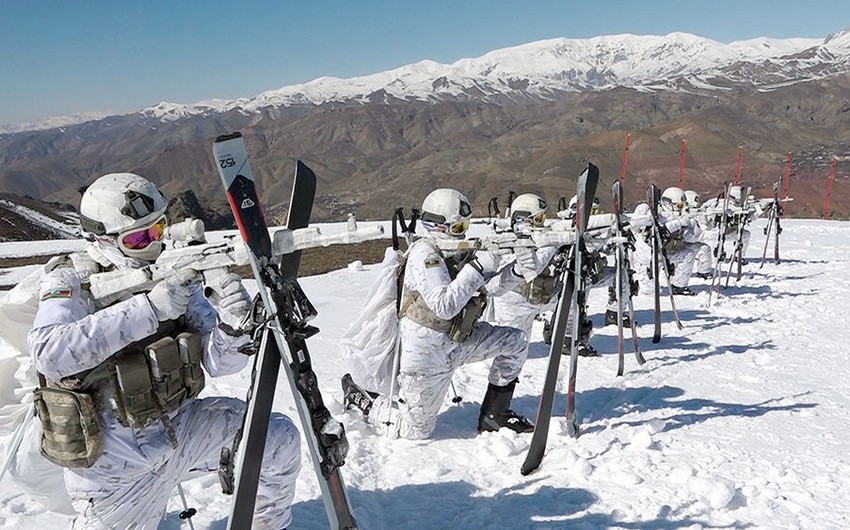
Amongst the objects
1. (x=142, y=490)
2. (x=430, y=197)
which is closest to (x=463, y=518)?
(x=142, y=490)

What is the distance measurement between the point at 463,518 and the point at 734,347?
257 inches

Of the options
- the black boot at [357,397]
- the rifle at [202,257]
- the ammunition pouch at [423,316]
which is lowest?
the black boot at [357,397]

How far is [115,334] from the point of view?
3.18 m

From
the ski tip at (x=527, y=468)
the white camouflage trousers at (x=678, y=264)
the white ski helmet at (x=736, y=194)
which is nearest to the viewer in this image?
the ski tip at (x=527, y=468)

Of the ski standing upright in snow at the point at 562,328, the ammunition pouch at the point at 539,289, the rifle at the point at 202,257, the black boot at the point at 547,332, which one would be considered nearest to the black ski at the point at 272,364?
the rifle at the point at 202,257

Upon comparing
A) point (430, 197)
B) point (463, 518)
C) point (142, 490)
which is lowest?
point (463, 518)

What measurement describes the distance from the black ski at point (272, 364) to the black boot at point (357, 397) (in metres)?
2.80

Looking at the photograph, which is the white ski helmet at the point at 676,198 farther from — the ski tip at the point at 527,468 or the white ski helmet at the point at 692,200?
the ski tip at the point at 527,468

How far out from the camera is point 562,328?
545 cm

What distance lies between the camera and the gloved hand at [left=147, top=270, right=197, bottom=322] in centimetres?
324

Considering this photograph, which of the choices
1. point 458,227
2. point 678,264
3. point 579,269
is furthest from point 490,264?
point 678,264


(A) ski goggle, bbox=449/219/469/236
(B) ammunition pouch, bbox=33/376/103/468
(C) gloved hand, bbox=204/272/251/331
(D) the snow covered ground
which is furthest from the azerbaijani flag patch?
(A) ski goggle, bbox=449/219/469/236

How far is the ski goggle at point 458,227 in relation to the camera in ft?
20.3

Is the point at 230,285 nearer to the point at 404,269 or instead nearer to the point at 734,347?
the point at 404,269
